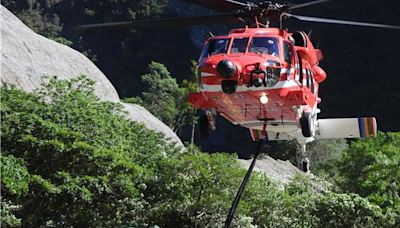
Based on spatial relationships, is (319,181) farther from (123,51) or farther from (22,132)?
(123,51)

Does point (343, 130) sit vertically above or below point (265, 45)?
below

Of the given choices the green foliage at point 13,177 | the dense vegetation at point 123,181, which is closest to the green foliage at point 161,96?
the dense vegetation at point 123,181

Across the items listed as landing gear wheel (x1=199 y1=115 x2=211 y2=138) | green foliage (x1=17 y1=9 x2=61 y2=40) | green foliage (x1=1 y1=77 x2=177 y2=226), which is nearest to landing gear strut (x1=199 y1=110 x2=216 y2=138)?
landing gear wheel (x1=199 y1=115 x2=211 y2=138)

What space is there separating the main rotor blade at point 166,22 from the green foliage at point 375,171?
15.6 m

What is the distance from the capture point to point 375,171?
109ft

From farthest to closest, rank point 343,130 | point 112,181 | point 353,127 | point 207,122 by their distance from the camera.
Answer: point 112,181
point 343,130
point 353,127
point 207,122

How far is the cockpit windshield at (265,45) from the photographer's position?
1239cm

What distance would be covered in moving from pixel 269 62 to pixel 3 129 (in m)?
9.30

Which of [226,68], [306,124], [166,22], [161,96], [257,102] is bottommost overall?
[306,124]

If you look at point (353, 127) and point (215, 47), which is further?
point (353, 127)

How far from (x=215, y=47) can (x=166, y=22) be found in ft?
3.50

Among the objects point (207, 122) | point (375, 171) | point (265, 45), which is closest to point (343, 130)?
point (207, 122)

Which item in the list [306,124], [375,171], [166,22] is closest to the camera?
[166,22]

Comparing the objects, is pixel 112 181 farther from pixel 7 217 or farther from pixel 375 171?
pixel 375 171
